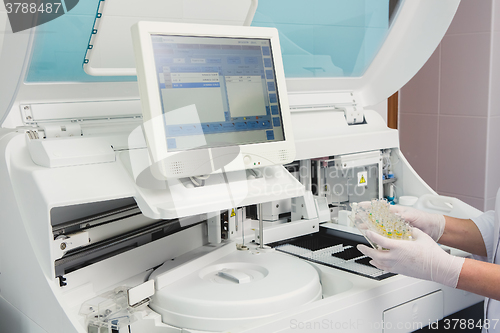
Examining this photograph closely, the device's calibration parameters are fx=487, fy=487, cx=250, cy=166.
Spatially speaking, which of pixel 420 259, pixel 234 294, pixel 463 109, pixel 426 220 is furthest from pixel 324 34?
pixel 463 109

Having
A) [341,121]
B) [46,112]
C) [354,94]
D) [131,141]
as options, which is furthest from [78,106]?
[354,94]

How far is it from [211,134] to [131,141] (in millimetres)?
207

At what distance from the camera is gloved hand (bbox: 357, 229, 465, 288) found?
1188 mm

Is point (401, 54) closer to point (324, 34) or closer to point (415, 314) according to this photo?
point (324, 34)

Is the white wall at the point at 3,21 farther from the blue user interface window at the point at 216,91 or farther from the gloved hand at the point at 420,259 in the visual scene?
the gloved hand at the point at 420,259

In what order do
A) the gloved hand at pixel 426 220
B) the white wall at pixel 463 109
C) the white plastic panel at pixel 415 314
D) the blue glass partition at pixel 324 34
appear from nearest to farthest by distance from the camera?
the white plastic panel at pixel 415 314
the gloved hand at pixel 426 220
the blue glass partition at pixel 324 34
the white wall at pixel 463 109

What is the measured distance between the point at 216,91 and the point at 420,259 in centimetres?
64

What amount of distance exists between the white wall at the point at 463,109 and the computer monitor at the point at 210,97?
181 cm

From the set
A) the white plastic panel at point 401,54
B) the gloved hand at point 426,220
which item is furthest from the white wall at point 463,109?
the gloved hand at point 426,220

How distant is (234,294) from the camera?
45.2 inches

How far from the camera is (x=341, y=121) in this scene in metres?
1.80

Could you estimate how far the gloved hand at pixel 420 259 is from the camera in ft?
3.90

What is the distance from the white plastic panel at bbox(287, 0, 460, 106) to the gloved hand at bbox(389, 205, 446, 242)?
603 mm

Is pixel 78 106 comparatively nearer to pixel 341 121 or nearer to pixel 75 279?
pixel 75 279
